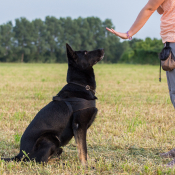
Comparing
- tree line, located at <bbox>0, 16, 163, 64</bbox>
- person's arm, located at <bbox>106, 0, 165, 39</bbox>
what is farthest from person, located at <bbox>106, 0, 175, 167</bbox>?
tree line, located at <bbox>0, 16, 163, 64</bbox>

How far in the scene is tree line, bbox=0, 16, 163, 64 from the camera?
62375 millimetres

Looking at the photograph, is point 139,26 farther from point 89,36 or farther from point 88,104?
point 89,36

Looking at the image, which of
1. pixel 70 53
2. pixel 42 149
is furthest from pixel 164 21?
pixel 42 149

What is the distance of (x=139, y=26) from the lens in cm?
296

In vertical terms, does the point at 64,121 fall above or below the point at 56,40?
below

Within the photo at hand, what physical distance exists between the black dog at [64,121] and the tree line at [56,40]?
1972 inches

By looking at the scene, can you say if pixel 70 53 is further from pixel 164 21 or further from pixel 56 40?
pixel 56 40

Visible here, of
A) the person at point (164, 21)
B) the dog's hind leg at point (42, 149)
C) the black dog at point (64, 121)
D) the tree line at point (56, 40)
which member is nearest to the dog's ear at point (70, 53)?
the black dog at point (64, 121)

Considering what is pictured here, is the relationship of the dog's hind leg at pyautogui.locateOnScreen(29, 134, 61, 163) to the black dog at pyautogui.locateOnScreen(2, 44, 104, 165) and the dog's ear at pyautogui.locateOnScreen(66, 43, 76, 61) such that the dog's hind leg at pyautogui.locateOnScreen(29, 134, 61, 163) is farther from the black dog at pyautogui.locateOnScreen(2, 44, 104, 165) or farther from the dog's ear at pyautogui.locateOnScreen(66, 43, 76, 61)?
the dog's ear at pyautogui.locateOnScreen(66, 43, 76, 61)

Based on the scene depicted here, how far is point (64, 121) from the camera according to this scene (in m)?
2.97

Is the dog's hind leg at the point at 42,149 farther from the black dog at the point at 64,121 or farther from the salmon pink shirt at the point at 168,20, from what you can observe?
the salmon pink shirt at the point at 168,20

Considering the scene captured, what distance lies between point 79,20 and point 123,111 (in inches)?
2904

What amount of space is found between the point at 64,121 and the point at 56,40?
69842 millimetres

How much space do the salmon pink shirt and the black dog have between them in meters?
1.17
